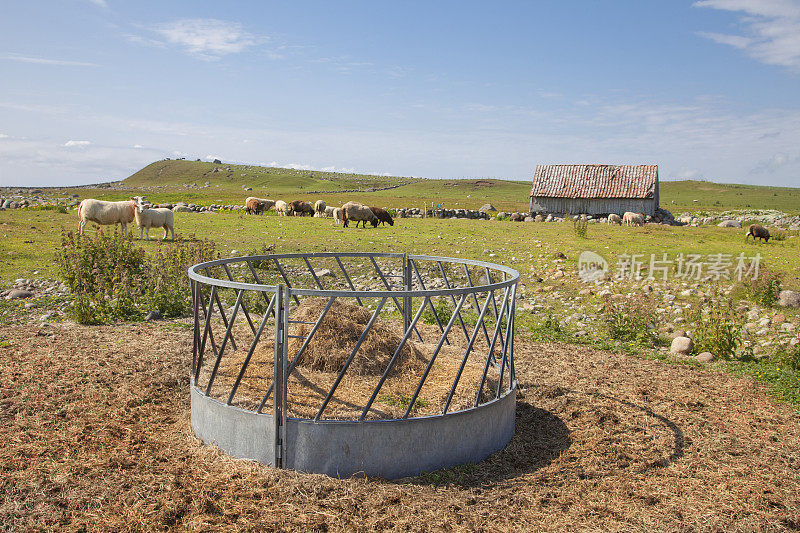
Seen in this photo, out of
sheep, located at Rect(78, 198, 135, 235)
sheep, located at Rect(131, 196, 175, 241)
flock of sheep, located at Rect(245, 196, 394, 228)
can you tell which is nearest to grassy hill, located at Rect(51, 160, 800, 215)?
flock of sheep, located at Rect(245, 196, 394, 228)

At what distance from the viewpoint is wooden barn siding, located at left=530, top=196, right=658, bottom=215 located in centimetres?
3681

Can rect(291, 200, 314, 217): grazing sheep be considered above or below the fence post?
above

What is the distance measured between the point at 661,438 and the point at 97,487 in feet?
18.0

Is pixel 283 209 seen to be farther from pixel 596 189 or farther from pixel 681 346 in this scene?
pixel 681 346

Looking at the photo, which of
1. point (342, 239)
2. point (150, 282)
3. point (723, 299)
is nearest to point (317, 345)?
point (150, 282)

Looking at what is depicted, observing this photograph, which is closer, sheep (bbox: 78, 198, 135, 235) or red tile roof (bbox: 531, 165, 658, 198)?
sheep (bbox: 78, 198, 135, 235)

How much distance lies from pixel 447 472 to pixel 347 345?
193cm

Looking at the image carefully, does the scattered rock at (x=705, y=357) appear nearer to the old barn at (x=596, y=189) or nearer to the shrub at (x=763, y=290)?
the shrub at (x=763, y=290)

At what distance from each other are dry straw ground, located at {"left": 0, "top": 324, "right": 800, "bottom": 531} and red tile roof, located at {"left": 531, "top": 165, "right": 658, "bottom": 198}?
31274mm

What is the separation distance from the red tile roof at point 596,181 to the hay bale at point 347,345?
3362cm

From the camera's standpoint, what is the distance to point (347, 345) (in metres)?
6.54

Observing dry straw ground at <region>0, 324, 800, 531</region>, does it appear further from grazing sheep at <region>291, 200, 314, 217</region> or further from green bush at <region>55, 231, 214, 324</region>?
grazing sheep at <region>291, 200, 314, 217</region>

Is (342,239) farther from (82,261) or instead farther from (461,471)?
(461,471)

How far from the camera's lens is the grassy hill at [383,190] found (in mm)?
79675
